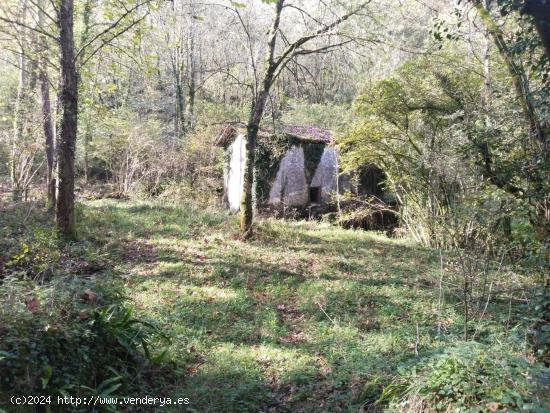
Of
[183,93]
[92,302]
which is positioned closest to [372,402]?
[92,302]

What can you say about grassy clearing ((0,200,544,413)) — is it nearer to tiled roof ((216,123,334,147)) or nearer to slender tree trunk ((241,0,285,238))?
slender tree trunk ((241,0,285,238))

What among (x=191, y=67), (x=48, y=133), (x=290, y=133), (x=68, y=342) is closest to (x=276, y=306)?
(x=68, y=342)

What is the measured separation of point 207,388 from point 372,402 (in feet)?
5.39

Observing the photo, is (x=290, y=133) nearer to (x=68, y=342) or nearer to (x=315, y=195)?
(x=315, y=195)

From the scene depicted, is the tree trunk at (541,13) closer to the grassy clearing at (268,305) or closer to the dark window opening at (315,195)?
the grassy clearing at (268,305)

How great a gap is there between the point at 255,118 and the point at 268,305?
4.41 m

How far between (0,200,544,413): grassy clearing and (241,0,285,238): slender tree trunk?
537mm

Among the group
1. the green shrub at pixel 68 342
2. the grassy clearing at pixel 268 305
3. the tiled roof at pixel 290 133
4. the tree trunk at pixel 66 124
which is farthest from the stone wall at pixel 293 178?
the green shrub at pixel 68 342

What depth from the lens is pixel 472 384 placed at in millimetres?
2898

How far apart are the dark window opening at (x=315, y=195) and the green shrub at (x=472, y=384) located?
11.5 meters

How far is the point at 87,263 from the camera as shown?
24.2 ft

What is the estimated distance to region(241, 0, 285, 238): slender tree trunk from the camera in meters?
8.70

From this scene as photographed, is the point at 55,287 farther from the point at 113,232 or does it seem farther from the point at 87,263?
the point at 113,232

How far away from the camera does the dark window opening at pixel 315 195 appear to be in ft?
48.9
